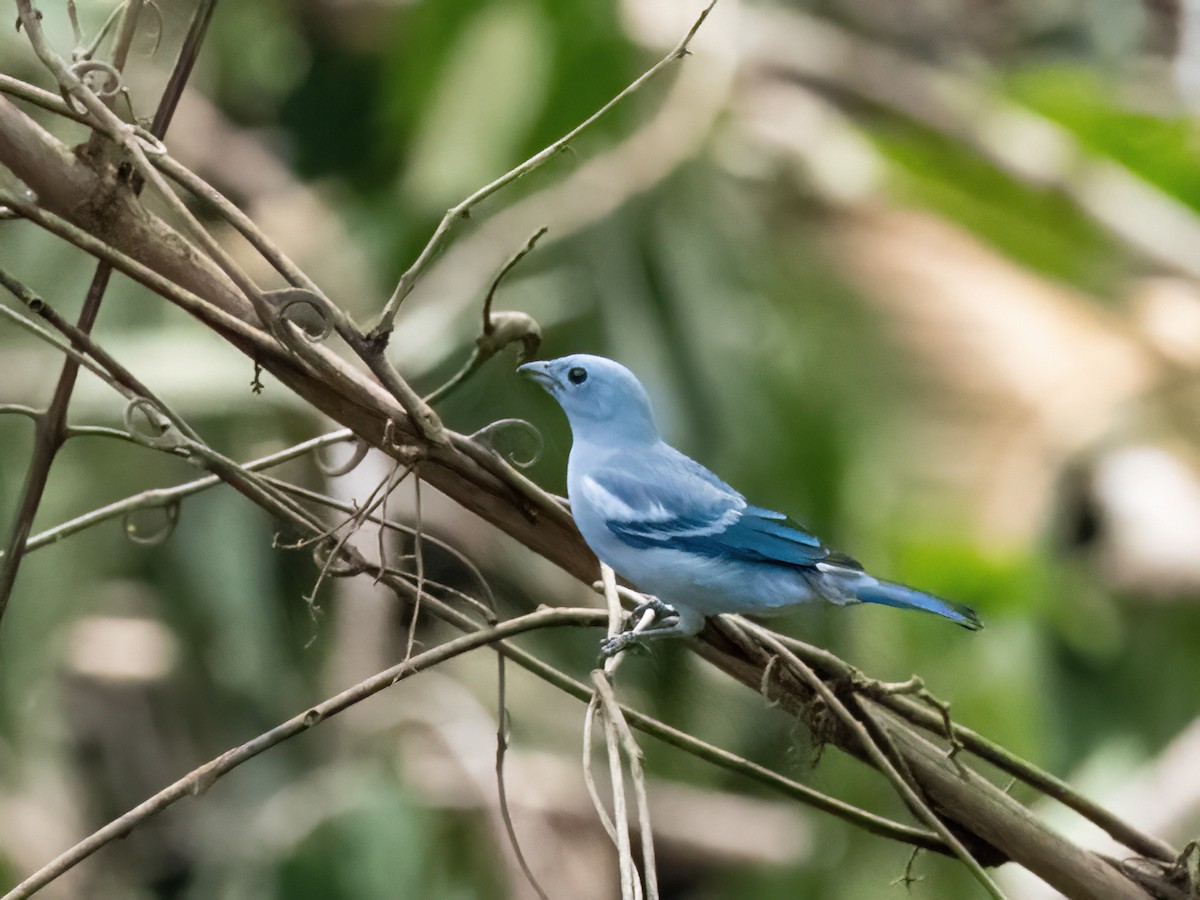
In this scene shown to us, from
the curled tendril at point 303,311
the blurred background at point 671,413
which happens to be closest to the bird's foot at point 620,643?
the blurred background at point 671,413

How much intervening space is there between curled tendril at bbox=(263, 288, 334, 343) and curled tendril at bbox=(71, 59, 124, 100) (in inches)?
8.0

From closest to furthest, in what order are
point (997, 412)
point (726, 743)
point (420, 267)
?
point (420, 267) < point (726, 743) < point (997, 412)

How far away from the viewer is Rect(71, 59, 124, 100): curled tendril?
0.87m

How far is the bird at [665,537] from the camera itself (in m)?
0.92

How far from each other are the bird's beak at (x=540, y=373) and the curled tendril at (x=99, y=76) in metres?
0.33

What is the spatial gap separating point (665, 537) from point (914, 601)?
182 millimetres

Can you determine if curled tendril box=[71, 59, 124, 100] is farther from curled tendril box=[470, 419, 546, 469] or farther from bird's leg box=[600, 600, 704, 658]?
bird's leg box=[600, 600, 704, 658]

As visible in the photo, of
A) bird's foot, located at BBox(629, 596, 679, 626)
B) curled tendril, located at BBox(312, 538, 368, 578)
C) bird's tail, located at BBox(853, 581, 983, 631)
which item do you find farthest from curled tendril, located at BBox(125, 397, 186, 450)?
bird's tail, located at BBox(853, 581, 983, 631)

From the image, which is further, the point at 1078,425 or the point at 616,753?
the point at 1078,425

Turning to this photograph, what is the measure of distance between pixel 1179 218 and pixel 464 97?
1.89 meters

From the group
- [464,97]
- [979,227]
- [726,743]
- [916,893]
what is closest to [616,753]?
[726,743]

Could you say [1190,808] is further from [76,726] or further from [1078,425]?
[76,726]

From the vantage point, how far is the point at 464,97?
2.71m

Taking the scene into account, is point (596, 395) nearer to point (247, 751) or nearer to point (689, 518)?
point (689, 518)
